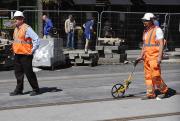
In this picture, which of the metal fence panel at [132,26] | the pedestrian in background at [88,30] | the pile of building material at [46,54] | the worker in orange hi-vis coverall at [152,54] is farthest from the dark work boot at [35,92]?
the metal fence panel at [132,26]

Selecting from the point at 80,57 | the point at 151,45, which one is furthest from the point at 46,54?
the point at 151,45

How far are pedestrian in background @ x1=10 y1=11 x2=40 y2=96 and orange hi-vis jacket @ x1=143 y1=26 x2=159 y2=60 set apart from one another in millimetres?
2354

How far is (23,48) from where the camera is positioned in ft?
37.9

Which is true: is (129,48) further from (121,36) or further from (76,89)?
(76,89)

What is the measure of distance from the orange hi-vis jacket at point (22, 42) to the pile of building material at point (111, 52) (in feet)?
25.8

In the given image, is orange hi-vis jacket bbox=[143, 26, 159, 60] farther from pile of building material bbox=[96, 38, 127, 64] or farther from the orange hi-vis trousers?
pile of building material bbox=[96, 38, 127, 64]

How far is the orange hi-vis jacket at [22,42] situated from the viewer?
11.5 metres

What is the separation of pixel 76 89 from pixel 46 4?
39.1 ft

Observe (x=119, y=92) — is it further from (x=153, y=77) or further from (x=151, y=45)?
(x=151, y=45)

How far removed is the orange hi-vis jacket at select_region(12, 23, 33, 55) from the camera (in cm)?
1155

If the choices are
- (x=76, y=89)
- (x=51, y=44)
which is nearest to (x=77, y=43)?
(x=51, y=44)

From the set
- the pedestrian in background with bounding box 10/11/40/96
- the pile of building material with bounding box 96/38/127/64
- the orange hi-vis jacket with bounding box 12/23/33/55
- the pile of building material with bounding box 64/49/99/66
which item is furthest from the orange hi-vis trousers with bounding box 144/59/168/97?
the pile of building material with bounding box 96/38/127/64

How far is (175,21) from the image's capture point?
2166cm

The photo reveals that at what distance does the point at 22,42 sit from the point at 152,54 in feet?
9.36
